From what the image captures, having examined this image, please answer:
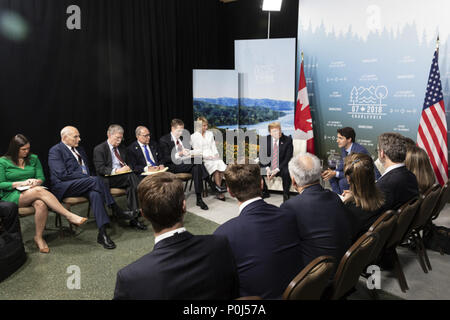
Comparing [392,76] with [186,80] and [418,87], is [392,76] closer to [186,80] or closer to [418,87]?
[418,87]

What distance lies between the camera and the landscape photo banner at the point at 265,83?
588cm

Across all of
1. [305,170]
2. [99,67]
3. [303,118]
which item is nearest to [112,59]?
[99,67]

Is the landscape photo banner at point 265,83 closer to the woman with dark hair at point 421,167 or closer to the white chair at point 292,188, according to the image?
the white chair at point 292,188

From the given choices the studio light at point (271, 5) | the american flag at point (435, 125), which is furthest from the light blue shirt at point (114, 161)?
the american flag at point (435, 125)

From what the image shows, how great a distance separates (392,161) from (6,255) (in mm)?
3292

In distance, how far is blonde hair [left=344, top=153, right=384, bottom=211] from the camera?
241cm

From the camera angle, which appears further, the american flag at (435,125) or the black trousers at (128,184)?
the american flag at (435,125)

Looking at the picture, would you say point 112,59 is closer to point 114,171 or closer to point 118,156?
point 118,156

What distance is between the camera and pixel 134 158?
14.9 feet

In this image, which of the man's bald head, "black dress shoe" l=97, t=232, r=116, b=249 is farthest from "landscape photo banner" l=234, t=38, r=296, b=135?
"black dress shoe" l=97, t=232, r=116, b=249

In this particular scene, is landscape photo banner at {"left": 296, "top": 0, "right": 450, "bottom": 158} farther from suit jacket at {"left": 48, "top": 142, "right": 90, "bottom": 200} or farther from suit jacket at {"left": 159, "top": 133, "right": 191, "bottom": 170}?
suit jacket at {"left": 48, "top": 142, "right": 90, "bottom": 200}

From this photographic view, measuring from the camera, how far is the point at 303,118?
5.86m

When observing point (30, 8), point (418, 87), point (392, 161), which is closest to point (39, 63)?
point (30, 8)

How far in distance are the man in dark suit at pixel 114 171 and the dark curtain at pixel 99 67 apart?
1121 mm
